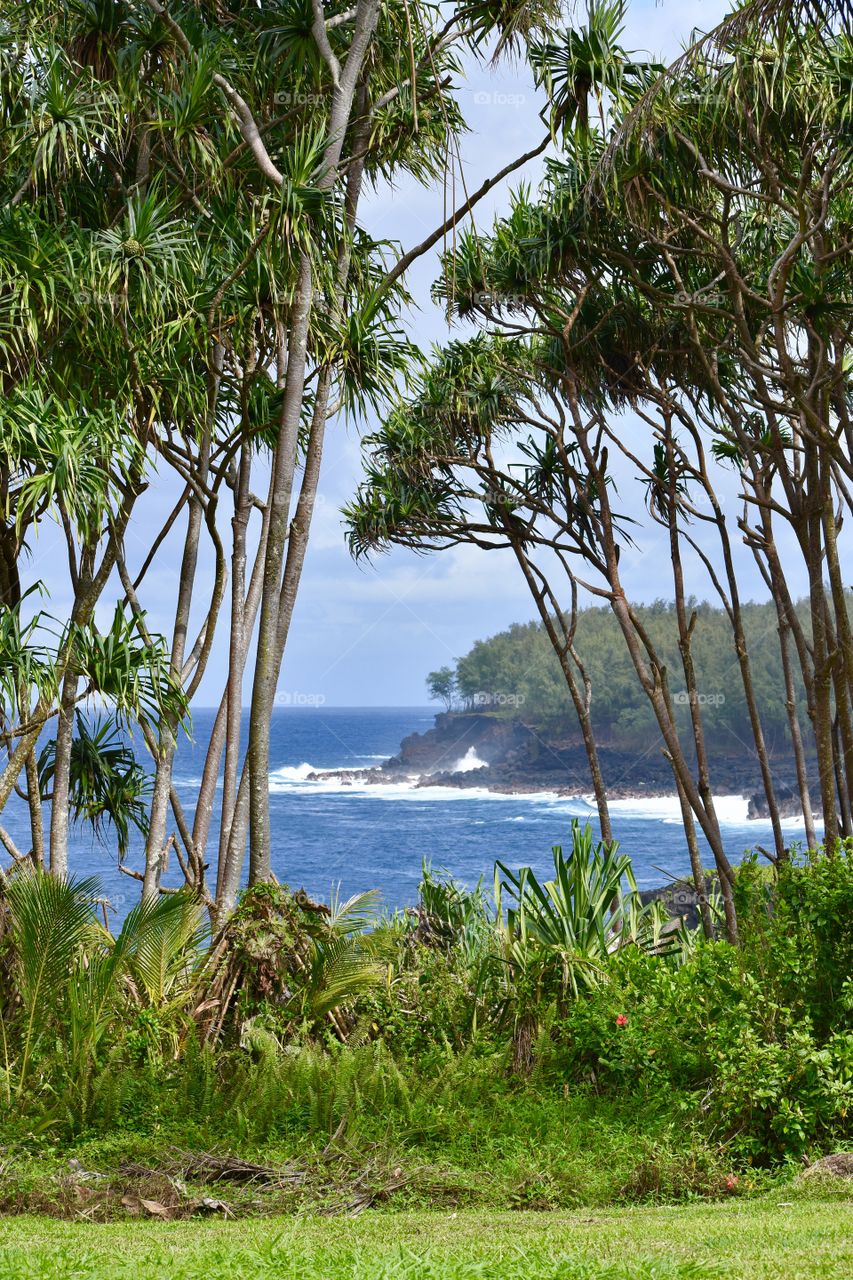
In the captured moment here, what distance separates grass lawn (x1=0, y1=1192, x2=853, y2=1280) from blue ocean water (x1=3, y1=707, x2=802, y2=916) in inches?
1080

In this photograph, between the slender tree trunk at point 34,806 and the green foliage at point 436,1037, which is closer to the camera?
the green foliage at point 436,1037

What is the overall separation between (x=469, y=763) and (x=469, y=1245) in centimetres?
5503

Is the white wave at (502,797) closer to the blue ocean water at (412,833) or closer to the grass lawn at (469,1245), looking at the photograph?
the blue ocean water at (412,833)

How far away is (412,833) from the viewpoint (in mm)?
48625

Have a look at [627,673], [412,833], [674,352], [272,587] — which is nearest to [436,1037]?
[272,587]

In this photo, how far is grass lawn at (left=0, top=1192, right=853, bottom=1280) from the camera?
2822 millimetres

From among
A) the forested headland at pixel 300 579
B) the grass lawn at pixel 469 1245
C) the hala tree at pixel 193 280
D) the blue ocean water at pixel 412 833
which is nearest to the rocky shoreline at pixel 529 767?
the blue ocean water at pixel 412 833

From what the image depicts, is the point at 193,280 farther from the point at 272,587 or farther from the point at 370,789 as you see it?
the point at 370,789

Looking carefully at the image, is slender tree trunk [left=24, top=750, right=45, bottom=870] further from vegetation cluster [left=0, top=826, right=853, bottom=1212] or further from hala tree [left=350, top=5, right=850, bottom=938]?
hala tree [left=350, top=5, right=850, bottom=938]

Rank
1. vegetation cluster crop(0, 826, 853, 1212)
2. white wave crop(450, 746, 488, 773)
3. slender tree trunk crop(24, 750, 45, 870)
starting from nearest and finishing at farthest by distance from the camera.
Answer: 1. vegetation cluster crop(0, 826, 853, 1212)
2. slender tree trunk crop(24, 750, 45, 870)
3. white wave crop(450, 746, 488, 773)

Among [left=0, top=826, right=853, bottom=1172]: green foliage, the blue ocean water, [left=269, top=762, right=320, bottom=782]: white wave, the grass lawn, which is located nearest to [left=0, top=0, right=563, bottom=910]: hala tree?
[left=0, top=826, right=853, bottom=1172]: green foliage

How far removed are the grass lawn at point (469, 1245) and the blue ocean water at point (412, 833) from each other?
90.0 feet

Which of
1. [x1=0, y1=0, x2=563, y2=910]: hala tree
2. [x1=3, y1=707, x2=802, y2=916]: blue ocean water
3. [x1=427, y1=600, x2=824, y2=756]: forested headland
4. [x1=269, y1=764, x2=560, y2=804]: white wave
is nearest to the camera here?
[x1=0, y1=0, x2=563, y2=910]: hala tree

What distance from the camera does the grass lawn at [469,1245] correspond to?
2.82m
